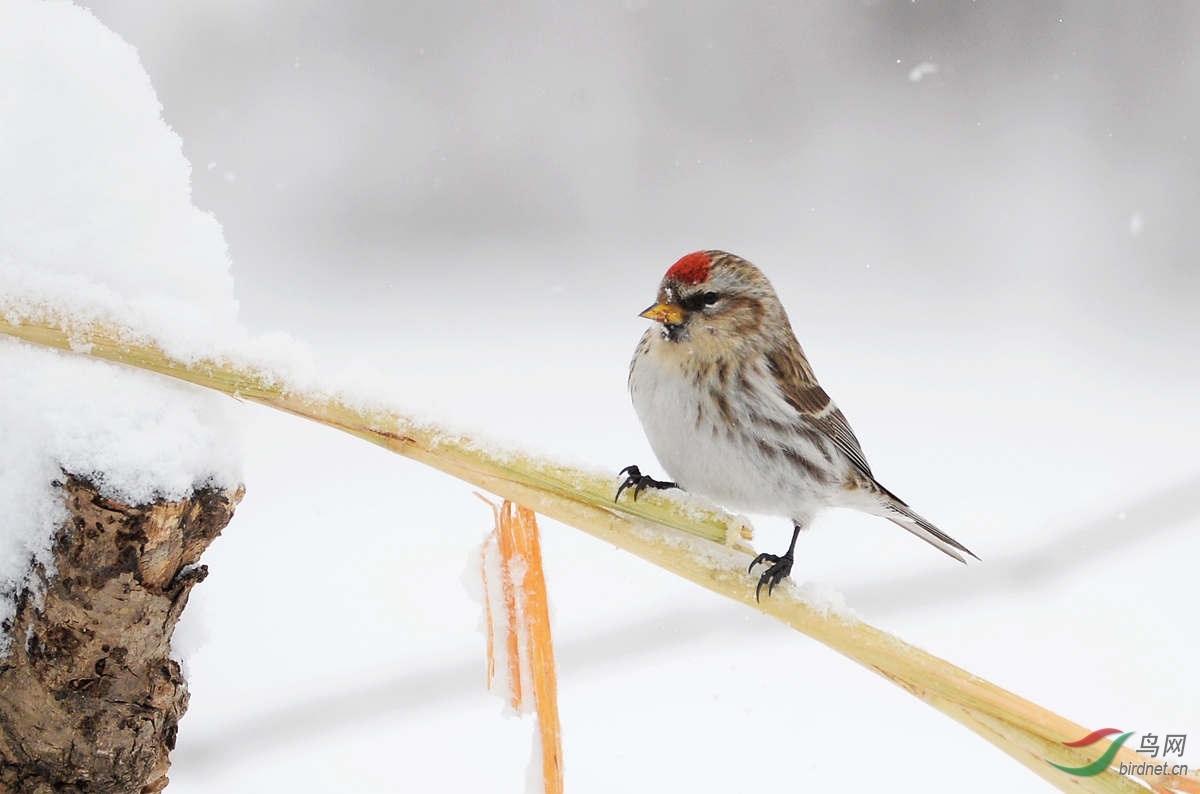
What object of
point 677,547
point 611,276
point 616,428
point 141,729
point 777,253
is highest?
point 777,253

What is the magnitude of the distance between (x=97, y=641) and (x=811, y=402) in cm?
97

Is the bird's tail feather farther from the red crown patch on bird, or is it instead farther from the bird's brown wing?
the red crown patch on bird

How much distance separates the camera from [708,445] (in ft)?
4.40

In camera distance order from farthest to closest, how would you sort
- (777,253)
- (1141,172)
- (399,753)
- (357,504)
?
(1141,172) → (777,253) → (357,504) → (399,753)

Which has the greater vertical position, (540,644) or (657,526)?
(657,526)

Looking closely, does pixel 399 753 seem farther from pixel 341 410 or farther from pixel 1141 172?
pixel 1141 172

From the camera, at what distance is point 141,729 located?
2.55ft

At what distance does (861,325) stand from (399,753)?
2.51 meters

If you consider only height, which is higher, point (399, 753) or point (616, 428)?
point (616, 428)

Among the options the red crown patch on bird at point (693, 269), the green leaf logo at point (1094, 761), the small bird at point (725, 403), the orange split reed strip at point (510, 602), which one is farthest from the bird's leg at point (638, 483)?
the green leaf logo at point (1094, 761)

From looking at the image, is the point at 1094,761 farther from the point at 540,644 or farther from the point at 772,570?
the point at 540,644

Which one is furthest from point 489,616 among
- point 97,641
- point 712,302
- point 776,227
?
point 776,227

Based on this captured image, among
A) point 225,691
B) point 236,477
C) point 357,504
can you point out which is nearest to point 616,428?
point 357,504

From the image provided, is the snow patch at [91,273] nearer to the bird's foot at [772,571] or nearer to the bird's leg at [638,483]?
the bird's leg at [638,483]
